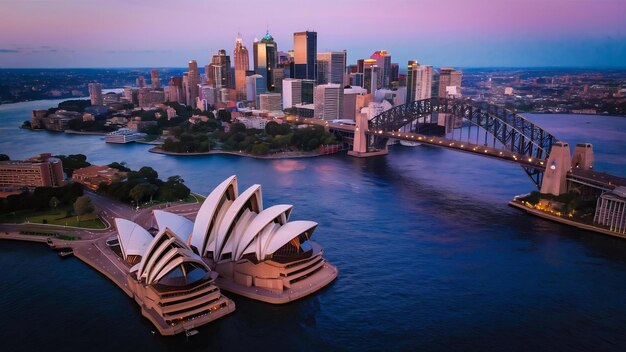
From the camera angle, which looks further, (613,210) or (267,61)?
(267,61)

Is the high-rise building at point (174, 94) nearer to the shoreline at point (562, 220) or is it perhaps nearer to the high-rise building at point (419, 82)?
the high-rise building at point (419, 82)

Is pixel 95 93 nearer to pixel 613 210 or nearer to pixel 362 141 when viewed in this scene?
pixel 362 141

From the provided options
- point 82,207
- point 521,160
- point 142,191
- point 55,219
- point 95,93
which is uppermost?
point 95,93

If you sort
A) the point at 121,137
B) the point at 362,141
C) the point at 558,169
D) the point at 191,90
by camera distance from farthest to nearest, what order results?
the point at 191,90 < the point at 121,137 < the point at 362,141 < the point at 558,169

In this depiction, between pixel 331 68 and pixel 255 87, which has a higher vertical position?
pixel 331 68

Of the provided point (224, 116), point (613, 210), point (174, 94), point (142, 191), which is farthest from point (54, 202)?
point (174, 94)

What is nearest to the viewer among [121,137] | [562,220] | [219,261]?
[219,261]

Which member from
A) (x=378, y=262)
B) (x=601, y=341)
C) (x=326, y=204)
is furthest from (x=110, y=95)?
(x=601, y=341)

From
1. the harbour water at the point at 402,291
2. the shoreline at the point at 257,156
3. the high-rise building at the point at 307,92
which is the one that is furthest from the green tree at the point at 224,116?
the harbour water at the point at 402,291
